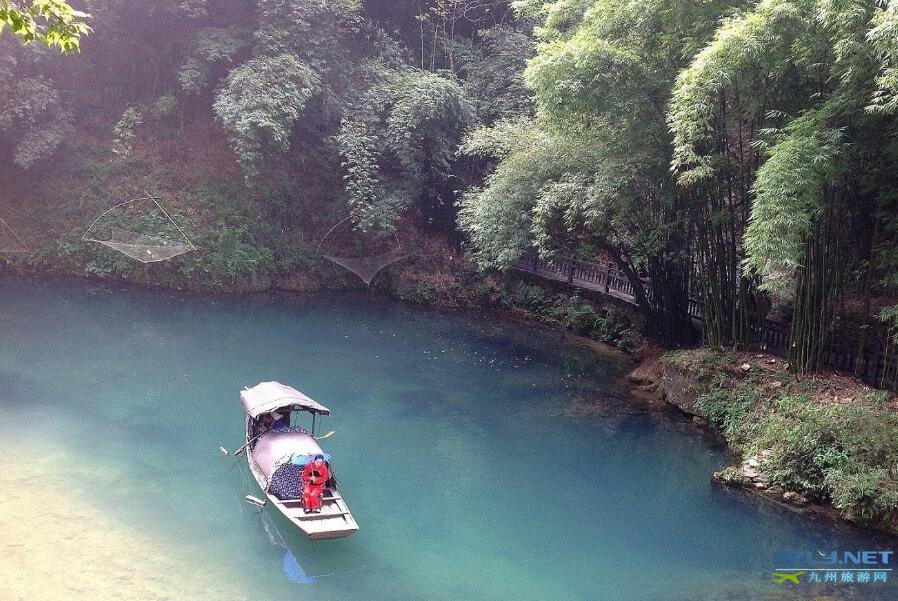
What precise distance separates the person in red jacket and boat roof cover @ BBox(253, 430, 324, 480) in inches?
10.5

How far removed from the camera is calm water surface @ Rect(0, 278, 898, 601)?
7.00 meters

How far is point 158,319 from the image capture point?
1487cm

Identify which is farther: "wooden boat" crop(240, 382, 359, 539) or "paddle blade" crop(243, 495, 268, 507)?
"paddle blade" crop(243, 495, 268, 507)

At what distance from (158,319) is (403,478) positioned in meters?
8.43

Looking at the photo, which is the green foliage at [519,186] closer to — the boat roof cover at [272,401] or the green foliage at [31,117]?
the boat roof cover at [272,401]

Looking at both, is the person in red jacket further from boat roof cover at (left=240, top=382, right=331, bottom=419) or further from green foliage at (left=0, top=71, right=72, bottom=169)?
green foliage at (left=0, top=71, right=72, bottom=169)

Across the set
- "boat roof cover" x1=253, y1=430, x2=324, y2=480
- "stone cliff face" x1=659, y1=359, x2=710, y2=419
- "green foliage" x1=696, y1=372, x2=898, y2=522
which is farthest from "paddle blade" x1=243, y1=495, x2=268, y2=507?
"stone cliff face" x1=659, y1=359, x2=710, y2=419

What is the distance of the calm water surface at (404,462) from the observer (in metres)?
7.00

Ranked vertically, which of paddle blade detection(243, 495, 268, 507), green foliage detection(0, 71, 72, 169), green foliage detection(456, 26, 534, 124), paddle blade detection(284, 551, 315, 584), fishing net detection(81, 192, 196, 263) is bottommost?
paddle blade detection(284, 551, 315, 584)

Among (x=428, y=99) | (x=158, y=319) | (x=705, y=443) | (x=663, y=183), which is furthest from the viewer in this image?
(x=428, y=99)

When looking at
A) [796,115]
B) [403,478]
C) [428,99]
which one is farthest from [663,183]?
[428,99]

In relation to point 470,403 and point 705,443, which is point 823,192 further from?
point 470,403

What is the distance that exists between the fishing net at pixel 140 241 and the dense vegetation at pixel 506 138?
41 centimetres

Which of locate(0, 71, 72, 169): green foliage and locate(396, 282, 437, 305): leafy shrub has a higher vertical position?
locate(0, 71, 72, 169): green foliage
